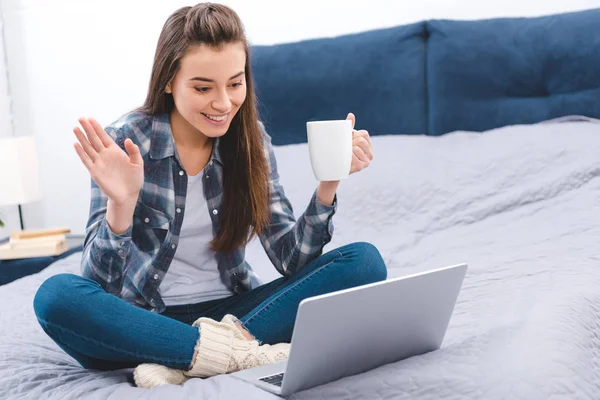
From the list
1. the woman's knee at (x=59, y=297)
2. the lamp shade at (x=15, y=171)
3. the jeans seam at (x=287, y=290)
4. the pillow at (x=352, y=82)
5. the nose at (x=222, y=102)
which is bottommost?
the lamp shade at (x=15, y=171)

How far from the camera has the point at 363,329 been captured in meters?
1.03

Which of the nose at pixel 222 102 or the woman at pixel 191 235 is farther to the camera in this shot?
the nose at pixel 222 102

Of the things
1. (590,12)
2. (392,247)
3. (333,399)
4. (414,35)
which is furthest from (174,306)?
(590,12)

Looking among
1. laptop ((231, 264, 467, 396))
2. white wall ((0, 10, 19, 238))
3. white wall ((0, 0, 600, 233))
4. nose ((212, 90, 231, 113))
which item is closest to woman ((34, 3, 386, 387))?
nose ((212, 90, 231, 113))

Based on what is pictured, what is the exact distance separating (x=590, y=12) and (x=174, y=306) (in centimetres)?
167

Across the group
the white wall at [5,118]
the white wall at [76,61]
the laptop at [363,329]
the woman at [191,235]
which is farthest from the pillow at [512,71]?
the white wall at [5,118]

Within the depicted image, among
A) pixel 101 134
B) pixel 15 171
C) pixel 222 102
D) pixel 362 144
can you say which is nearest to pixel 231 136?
pixel 222 102

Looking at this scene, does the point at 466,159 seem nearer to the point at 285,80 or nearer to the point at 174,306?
the point at 285,80

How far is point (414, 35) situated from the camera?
249cm

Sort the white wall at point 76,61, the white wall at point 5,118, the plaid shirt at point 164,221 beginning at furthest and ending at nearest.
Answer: the white wall at point 5,118 → the white wall at point 76,61 → the plaid shirt at point 164,221

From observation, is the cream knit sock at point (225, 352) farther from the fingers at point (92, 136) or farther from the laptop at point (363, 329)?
the fingers at point (92, 136)

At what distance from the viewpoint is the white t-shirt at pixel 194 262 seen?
4.80ft

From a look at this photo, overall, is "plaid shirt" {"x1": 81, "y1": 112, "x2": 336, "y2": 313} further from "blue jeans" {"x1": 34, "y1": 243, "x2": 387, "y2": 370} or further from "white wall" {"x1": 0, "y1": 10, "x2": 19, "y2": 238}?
"white wall" {"x1": 0, "y1": 10, "x2": 19, "y2": 238}

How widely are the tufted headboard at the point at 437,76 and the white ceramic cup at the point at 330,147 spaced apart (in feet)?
4.12
